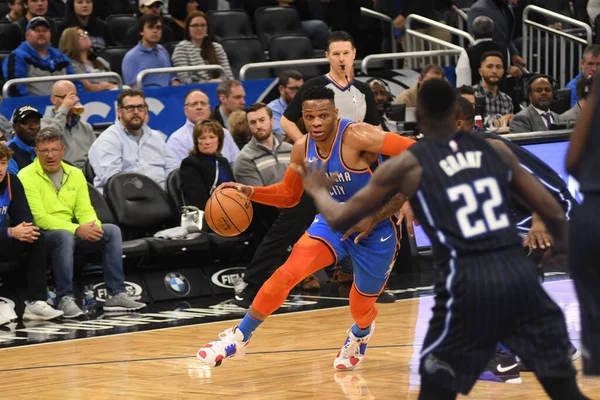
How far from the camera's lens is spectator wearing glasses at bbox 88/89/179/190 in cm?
1001

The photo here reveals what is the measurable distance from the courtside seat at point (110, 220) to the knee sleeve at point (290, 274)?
3272 millimetres

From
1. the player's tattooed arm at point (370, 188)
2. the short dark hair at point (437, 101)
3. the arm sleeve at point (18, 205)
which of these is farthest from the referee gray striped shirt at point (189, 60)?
the short dark hair at point (437, 101)

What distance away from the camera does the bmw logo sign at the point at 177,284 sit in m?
9.84

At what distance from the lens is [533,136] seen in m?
10.3

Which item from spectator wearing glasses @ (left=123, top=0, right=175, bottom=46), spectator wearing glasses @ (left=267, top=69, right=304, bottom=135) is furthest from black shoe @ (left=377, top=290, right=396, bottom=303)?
spectator wearing glasses @ (left=123, top=0, right=175, bottom=46)

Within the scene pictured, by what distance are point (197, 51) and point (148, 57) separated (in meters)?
0.57

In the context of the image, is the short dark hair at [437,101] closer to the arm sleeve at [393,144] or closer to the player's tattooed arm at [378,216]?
the player's tattooed arm at [378,216]

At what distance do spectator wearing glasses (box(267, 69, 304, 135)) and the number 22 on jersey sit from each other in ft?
23.5

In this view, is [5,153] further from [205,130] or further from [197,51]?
[197,51]

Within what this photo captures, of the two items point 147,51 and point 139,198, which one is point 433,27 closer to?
point 147,51

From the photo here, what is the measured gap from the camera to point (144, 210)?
9.96 metres

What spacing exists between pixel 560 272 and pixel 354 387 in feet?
15.9

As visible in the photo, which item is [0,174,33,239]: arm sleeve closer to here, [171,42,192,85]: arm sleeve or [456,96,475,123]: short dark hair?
[171,42,192,85]: arm sleeve

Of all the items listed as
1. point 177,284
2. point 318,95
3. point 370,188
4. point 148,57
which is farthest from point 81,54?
point 370,188
